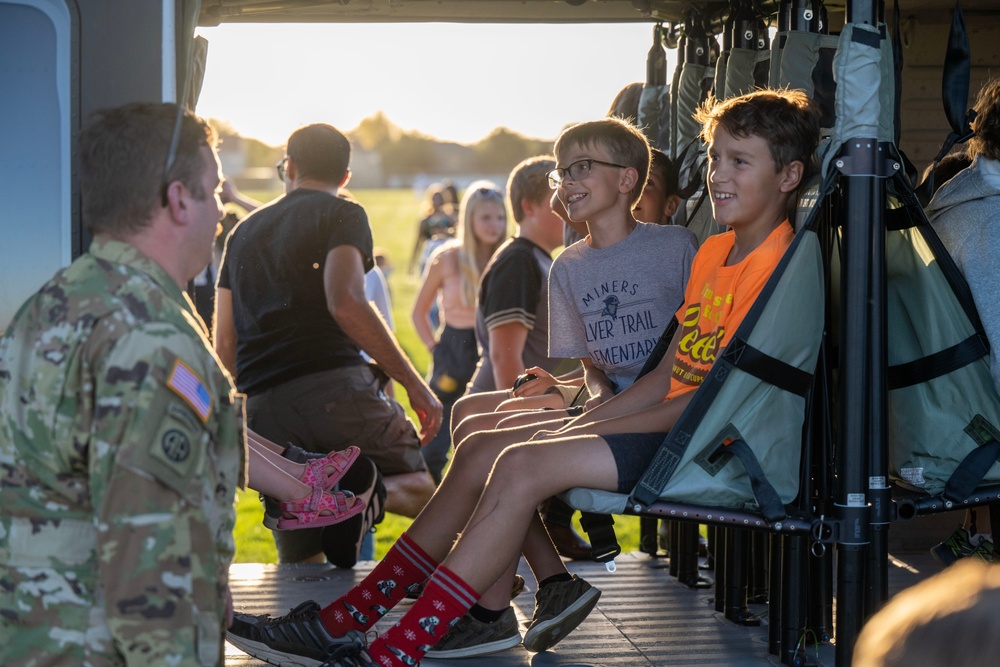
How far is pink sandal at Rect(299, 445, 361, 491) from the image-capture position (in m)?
3.68

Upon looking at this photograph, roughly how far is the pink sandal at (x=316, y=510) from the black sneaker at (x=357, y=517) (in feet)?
0.55

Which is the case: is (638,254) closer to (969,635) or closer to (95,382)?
(95,382)

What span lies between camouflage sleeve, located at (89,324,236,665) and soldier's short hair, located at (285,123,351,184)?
116 inches

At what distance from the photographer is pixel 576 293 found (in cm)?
419

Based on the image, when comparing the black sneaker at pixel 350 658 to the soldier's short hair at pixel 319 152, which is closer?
the black sneaker at pixel 350 658

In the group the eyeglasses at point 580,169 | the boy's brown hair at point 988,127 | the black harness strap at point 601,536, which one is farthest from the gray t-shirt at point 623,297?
the boy's brown hair at point 988,127

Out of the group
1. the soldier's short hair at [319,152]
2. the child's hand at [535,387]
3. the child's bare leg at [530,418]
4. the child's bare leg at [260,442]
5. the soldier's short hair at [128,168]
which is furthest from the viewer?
the soldier's short hair at [319,152]

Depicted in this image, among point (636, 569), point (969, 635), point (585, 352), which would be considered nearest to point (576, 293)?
point (585, 352)

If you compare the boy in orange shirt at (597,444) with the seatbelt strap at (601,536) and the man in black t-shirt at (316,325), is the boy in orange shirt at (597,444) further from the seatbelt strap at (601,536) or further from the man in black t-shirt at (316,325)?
the man in black t-shirt at (316,325)

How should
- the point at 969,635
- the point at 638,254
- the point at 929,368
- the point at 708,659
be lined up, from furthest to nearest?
the point at 638,254, the point at 708,659, the point at 929,368, the point at 969,635

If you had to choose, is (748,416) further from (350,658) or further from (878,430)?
(350,658)

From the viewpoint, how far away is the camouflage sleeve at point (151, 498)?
206cm

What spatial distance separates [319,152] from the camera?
5020 mm

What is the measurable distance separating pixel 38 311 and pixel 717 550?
2.85 metres
